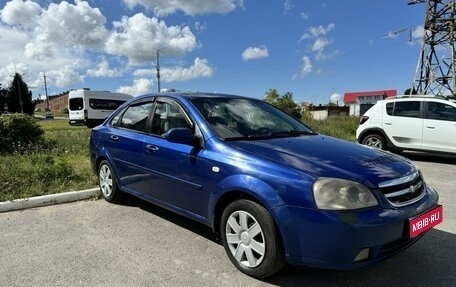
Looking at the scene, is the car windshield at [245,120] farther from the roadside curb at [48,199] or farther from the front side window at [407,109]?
the front side window at [407,109]

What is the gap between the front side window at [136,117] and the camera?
5.12m

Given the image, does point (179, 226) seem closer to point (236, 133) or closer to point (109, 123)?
point (236, 133)

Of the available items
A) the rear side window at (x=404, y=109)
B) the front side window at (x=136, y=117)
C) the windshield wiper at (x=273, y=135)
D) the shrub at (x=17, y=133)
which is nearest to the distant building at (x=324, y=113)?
the rear side window at (x=404, y=109)

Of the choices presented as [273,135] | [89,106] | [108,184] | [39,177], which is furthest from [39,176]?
[89,106]

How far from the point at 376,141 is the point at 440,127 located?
1617mm

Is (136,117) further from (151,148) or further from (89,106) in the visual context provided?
(89,106)

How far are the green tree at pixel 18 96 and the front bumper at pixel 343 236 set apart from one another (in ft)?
271

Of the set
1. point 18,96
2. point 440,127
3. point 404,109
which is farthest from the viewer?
point 18,96

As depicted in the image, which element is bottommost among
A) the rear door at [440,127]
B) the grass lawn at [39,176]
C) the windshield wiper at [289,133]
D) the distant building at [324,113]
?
the distant building at [324,113]

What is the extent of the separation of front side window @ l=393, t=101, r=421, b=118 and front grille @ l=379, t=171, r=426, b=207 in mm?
7295

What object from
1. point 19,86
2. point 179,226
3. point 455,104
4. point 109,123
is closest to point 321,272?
point 179,226

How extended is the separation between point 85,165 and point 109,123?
8.15 feet

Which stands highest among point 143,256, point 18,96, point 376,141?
point 18,96

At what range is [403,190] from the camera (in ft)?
11.1
